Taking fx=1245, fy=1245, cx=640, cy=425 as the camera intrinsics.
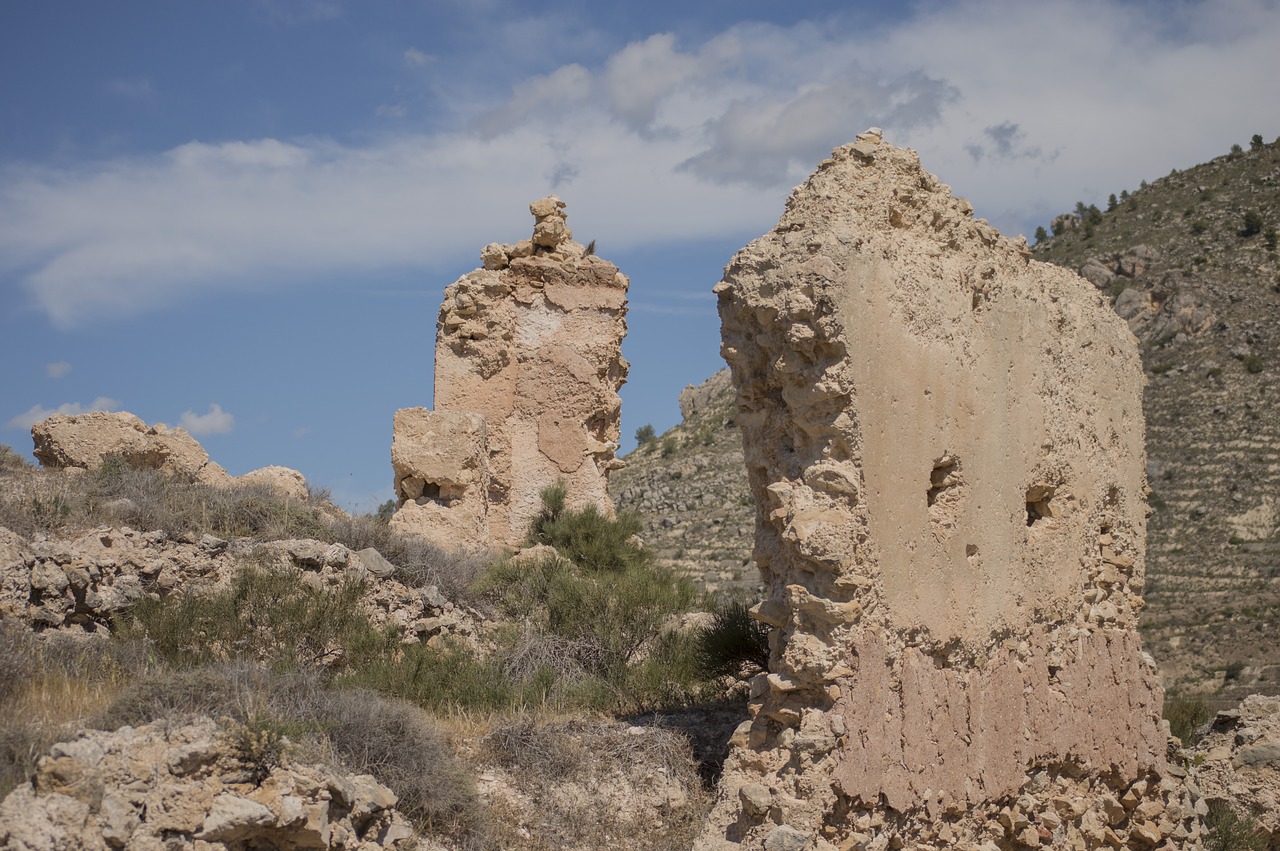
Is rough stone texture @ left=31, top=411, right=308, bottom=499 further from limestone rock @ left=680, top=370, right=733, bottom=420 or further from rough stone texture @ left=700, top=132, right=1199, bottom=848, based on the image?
limestone rock @ left=680, top=370, right=733, bottom=420

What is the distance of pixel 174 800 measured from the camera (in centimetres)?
468

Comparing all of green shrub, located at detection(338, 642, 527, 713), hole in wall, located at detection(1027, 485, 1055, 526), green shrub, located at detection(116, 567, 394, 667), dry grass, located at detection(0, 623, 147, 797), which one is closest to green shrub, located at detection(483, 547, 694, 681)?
green shrub, located at detection(338, 642, 527, 713)

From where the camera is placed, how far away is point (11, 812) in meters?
4.24

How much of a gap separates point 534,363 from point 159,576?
5484 millimetres

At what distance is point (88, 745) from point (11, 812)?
0.41 meters

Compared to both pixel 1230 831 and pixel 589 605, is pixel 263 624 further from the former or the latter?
pixel 1230 831

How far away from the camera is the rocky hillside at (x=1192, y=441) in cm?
2019

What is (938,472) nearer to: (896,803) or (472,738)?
(896,803)

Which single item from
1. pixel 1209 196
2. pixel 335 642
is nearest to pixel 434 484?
pixel 335 642

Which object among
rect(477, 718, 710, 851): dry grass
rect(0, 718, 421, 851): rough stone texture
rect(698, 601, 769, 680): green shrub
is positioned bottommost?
rect(477, 718, 710, 851): dry grass

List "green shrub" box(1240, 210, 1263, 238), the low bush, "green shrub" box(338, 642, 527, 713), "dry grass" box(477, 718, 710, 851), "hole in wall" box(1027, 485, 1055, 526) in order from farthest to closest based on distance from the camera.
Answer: "green shrub" box(1240, 210, 1263, 238), "green shrub" box(338, 642, 527, 713), "hole in wall" box(1027, 485, 1055, 526), "dry grass" box(477, 718, 710, 851), the low bush

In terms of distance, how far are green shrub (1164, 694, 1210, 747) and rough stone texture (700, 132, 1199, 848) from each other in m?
2.79

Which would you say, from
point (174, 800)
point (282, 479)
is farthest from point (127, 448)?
point (174, 800)

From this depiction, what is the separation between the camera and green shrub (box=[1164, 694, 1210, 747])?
10.1 metres
